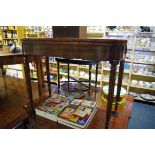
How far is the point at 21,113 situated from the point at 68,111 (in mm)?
616

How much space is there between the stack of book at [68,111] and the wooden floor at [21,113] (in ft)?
0.17

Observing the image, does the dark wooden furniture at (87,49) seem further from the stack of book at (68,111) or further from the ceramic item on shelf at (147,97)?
the ceramic item on shelf at (147,97)

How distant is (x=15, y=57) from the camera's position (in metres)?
1.57

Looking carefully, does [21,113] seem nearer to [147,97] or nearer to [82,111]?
[82,111]

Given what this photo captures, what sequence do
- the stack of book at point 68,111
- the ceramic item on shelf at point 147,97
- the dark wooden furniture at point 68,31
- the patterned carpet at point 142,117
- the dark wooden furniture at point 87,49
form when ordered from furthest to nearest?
the ceramic item on shelf at point 147,97 < the patterned carpet at point 142,117 < the dark wooden furniture at point 68,31 < the stack of book at point 68,111 < the dark wooden furniture at point 87,49

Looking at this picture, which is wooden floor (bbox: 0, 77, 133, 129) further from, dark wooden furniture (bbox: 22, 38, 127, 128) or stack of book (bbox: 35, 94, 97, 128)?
dark wooden furniture (bbox: 22, 38, 127, 128)

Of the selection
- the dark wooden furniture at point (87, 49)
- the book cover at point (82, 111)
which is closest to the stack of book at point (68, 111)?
the book cover at point (82, 111)

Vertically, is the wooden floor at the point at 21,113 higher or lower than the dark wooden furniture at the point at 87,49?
lower

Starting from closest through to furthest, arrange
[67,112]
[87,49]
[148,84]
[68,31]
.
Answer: [87,49]
[67,112]
[68,31]
[148,84]

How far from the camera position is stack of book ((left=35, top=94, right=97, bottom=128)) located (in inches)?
42.3

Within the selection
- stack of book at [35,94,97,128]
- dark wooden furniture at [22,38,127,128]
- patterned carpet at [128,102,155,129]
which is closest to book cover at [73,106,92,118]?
stack of book at [35,94,97,128]

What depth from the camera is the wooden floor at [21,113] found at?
115 centimetres

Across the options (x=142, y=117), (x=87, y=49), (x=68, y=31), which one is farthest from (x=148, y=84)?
(x=87, y=49)

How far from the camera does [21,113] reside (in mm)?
1499
